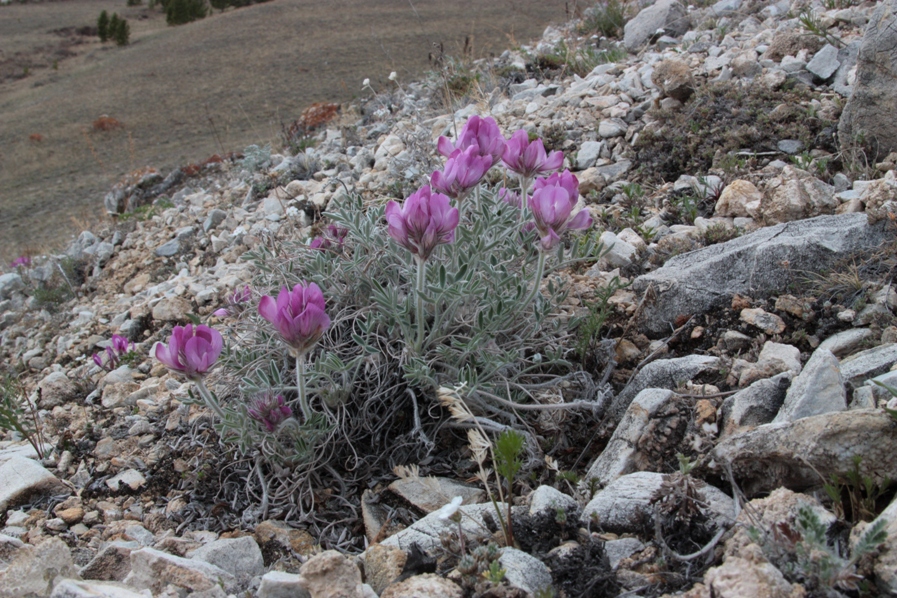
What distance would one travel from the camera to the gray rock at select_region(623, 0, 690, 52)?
590 cm

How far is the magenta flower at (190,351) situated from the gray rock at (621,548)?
1213 mm

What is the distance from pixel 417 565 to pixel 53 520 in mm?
1521

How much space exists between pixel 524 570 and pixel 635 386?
0.98m

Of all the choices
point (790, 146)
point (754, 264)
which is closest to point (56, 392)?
point (754, 264)

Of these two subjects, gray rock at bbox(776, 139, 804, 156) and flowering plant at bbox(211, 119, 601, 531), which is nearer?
flowering plant at bbox(211, 119, 601, 531)

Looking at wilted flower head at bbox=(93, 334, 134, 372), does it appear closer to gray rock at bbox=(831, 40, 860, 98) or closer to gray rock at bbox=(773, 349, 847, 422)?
gray rock at bbox=(773, 349, 847, 422)

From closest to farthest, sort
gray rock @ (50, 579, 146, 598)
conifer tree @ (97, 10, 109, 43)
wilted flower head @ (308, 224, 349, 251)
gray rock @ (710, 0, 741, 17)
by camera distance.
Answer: gray rock @ (50, 579, 146, 598)
wilted flower head @ (308, 224, 349, 251)
gray rock @ (710, 0, 741, 17)
conifer tree @ (97, 10, 109, 43)

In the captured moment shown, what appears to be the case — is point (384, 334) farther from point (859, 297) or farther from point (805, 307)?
point (859, 297)

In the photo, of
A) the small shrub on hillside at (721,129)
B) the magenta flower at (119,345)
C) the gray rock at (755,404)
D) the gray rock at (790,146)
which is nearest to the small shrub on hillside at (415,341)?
the gray rock at (755,404)

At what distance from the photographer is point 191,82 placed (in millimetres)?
17906

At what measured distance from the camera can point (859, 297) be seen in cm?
231

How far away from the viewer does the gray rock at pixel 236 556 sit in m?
1.88

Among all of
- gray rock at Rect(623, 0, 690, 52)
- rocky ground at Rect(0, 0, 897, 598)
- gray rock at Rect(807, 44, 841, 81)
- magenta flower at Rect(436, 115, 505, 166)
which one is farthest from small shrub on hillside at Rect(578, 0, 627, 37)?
magenta flower at Rect(436, 115, 505, 166)

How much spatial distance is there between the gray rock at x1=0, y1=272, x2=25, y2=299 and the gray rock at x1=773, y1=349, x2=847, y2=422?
20.4ft
